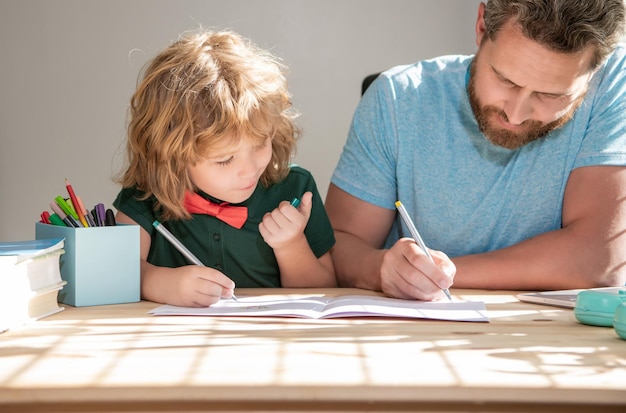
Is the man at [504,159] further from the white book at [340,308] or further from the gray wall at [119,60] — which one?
the gray wall at [119,60]

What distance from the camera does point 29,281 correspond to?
1.17 m

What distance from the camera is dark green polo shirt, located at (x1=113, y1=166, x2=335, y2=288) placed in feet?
5.61

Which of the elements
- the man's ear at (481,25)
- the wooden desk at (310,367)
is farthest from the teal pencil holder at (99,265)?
the man's ear at (481,25)

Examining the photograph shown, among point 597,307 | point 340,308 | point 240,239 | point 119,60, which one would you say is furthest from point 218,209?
point 119,60

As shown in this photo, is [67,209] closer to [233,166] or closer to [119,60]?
[233,166]

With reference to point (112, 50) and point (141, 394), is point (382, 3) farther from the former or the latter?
point (141, 394)

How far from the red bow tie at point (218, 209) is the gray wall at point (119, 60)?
2119mm

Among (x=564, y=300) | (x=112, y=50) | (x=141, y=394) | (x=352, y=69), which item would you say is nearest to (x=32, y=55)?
(x=112, y=50)

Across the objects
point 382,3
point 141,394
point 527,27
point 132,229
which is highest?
point 382,3

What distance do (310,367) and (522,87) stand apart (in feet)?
3.39

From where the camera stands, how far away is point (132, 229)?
1355 millimetres

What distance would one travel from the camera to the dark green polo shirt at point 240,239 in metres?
1.71

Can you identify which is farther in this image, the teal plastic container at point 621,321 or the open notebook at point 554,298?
the open notebook at point 554,298

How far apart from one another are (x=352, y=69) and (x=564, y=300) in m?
2.73
